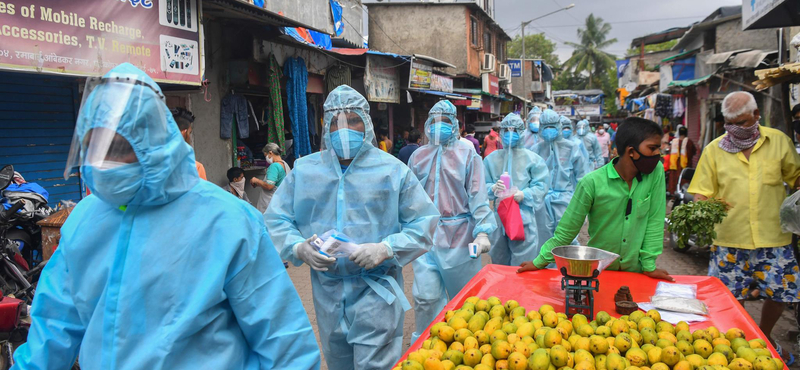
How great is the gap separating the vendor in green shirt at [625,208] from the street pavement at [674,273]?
6.50ft

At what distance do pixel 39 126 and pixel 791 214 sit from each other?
280 inches

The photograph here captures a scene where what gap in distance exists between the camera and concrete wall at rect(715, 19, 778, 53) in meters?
14.5

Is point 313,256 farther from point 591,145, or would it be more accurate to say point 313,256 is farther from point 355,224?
point 591,145

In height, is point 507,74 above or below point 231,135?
above

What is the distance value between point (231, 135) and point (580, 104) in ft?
146

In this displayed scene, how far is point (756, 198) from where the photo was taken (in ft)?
13.7

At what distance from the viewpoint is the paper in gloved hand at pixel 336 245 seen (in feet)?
9.64

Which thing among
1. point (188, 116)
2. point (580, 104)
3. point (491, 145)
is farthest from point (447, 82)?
point (580, 104)

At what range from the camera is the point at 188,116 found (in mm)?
5824

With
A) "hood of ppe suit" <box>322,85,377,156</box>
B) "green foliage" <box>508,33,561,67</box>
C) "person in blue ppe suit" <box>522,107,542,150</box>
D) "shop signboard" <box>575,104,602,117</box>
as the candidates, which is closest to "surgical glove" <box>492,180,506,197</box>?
"hood of ppe suit" <box>322,85,377,156</box>

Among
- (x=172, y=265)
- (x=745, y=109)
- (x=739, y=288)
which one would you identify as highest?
(x=745, y=109)

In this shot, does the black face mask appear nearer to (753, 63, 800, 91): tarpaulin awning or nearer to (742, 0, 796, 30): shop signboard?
(753, 63, 800, 91): tarpaulin awning

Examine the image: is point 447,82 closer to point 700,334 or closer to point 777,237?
point 777,237

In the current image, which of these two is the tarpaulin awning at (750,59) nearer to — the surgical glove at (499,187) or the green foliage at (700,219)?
the surgical glove at (499,187)
